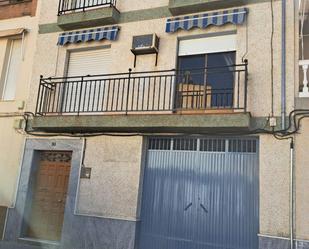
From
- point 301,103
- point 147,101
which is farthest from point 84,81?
point 301,103

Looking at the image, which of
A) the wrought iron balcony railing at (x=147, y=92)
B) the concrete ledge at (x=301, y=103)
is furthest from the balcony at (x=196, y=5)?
the concrete ledge at (x=301, y=103)

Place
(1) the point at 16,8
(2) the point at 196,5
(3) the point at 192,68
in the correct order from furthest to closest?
(1) the point at 16,8 → (3) the point at 192,68 → (2) the point at 196,5

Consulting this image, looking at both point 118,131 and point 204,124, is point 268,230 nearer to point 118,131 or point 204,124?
point 204,124

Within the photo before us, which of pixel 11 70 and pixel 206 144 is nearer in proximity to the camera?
pixel 206 144

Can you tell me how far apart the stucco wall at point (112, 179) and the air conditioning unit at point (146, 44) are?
91.7 inches

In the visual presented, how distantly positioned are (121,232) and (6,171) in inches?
163

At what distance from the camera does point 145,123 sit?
8188mm

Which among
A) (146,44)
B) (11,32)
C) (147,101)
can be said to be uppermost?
(11,32)

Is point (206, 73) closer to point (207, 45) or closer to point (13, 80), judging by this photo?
point (207, 45)

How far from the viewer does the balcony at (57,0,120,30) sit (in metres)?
9.58

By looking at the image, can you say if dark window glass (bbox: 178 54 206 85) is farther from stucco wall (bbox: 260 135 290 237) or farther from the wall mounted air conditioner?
stucco wall (bbox: 260 135 290 237)

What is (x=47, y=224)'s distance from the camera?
30.9ft

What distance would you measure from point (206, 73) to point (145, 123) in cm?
190

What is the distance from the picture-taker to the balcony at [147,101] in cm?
787
